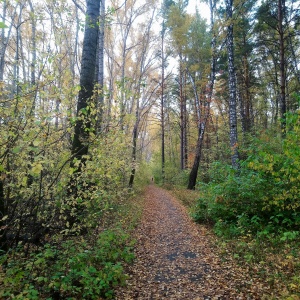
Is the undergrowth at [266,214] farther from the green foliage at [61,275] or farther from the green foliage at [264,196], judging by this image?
the green foliage at [61,275]

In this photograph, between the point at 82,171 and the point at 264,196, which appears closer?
the point at 82,171

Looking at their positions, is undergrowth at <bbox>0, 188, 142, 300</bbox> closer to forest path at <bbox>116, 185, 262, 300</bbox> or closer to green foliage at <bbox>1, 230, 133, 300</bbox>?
green foliage at <bbox>1, 230, 133, 300</bbox>

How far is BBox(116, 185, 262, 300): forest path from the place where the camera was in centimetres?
367

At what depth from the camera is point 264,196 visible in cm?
565

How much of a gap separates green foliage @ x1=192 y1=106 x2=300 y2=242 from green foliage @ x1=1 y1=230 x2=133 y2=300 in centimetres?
363

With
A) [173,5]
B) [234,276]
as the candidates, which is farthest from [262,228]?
[173,5]

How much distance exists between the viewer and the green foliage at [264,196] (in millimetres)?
4715

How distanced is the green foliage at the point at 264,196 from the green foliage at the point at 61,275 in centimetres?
363

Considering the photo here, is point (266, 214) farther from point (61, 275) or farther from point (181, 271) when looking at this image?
point (61, 275)

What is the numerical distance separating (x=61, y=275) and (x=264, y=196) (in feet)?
16.8

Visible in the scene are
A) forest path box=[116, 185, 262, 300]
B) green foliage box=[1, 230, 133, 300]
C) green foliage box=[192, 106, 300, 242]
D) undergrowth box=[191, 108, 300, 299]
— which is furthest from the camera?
green foliage box=[192, 106, 300, 242]

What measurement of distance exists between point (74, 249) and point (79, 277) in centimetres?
61

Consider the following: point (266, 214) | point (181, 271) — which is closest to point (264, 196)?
point (266, 214)

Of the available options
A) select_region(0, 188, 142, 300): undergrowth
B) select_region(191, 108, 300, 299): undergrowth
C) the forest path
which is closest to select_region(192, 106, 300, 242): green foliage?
select_region(191, 108, 300, 299): undergrowth
